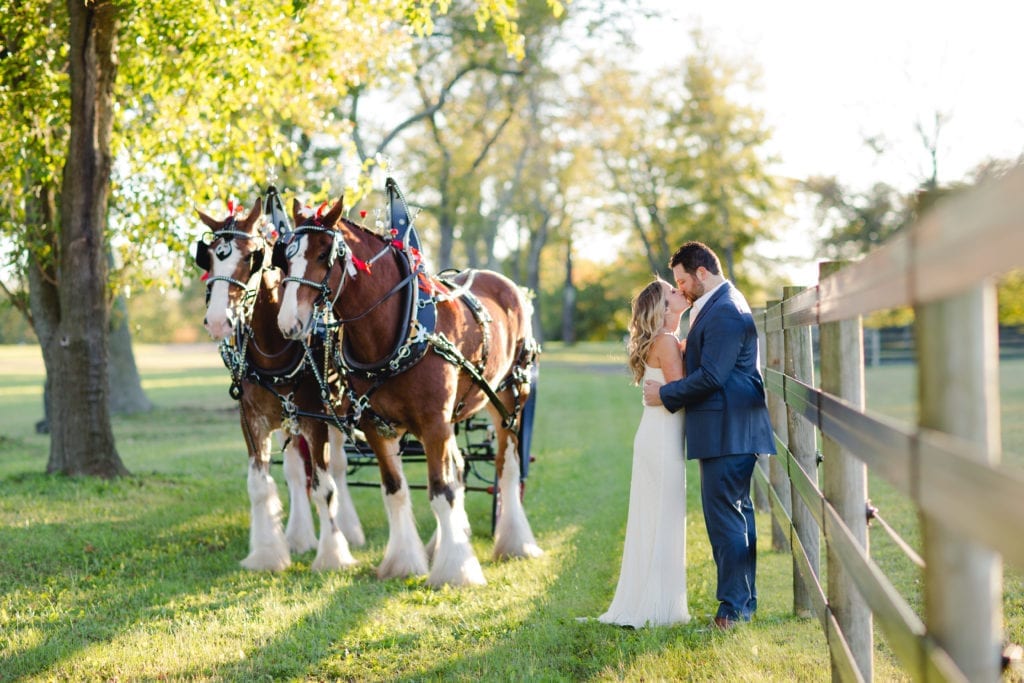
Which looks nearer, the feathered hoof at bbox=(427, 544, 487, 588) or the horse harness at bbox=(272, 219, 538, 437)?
the horse harness at bbox=(272, 219, 538, 437)

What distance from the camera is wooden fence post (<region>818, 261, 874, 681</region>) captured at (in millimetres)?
3562

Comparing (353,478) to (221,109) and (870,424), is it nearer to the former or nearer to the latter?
(221,109)

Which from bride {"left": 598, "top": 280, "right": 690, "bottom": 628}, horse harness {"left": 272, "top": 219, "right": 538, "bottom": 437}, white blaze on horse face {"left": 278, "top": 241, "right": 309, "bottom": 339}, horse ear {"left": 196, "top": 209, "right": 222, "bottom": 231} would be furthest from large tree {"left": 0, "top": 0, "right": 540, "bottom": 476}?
bride {"left": 598, "top": 280, "right": 690, "bottom": 628}

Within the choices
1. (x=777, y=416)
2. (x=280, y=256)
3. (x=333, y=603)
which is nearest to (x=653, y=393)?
(x=777, y=416)

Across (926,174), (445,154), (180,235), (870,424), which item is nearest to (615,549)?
(870,424)

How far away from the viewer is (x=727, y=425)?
5566mm

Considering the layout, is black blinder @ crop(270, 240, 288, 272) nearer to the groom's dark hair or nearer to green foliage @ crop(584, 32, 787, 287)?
the groom's dark hair

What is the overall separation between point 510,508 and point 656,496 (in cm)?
247

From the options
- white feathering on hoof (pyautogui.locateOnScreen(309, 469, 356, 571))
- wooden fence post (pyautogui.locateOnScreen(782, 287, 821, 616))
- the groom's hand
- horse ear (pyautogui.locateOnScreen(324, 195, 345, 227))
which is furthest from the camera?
white feathering on hoof (pyautogui.locateOnScreen(309, 469, 356, 571))

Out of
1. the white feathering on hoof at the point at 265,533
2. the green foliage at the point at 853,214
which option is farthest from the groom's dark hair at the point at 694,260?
the green foliage at the point at 853,214

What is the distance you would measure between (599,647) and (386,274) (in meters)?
2.72

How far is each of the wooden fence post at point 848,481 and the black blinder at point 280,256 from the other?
12.6 ft

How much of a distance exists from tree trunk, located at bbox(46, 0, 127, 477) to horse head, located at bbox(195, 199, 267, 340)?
3.92 m

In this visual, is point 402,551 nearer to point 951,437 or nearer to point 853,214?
point 951,437
